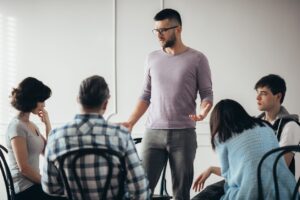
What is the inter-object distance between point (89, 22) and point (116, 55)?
0.39 meters

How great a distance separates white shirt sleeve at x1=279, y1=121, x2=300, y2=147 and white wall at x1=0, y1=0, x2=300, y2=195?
68.2 inches

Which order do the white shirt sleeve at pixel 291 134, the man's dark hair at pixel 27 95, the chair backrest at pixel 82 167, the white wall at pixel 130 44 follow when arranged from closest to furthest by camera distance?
the chair backrest at pixel 82 167 < the white shirt sleeve at pixel 291 134 < the man's dark hair at pixel 27 95 < the white wall at pixel 130 44

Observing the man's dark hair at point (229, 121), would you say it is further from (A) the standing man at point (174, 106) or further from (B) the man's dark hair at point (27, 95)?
(B) the man's dark hair at point (27, 95)

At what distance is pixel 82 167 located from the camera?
185 centimetres

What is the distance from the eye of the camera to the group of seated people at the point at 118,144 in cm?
186

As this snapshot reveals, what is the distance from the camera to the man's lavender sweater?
104 inches

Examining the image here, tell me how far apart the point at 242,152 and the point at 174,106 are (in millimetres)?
646

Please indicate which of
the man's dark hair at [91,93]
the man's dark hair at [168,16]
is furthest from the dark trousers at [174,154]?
the man's dark hair at [91,93]

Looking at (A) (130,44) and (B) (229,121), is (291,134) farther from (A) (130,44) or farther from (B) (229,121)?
(A) (130,44)

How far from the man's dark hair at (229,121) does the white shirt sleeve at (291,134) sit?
0.34 m

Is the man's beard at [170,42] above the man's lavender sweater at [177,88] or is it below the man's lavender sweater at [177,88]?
above

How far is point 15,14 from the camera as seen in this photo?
4.25m

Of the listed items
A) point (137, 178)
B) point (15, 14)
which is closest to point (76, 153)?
point (137, 178)

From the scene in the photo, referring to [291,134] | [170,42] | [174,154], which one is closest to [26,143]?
[174,154]
